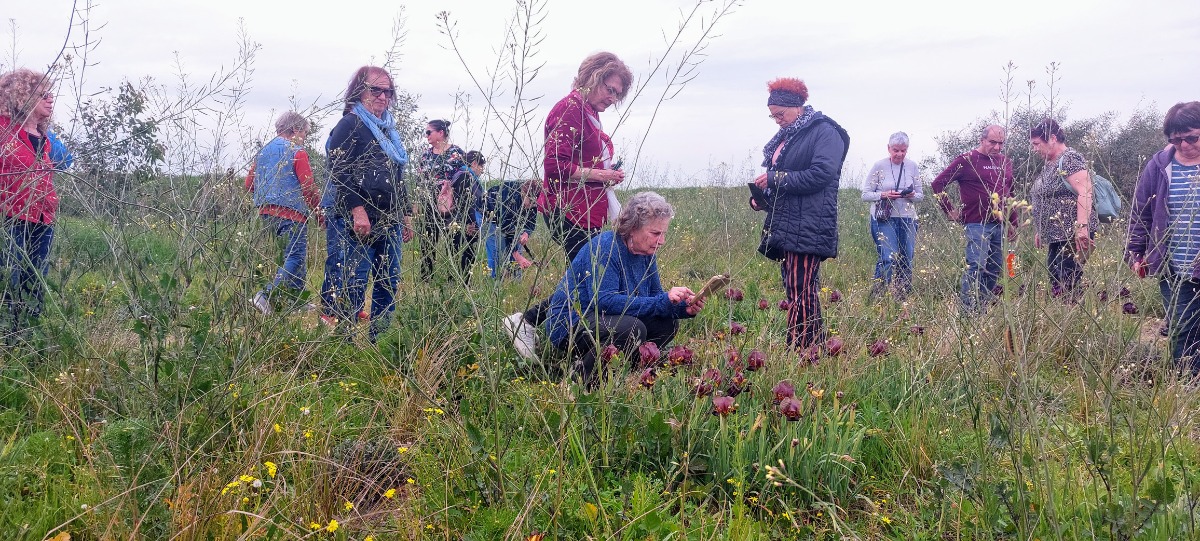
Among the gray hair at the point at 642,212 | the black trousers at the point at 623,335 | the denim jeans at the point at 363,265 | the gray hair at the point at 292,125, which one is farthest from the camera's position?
the denim jeans at the point at 363,265

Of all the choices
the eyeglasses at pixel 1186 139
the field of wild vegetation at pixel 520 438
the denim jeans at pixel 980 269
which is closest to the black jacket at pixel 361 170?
the field of wild vegetation at pixel 520 438

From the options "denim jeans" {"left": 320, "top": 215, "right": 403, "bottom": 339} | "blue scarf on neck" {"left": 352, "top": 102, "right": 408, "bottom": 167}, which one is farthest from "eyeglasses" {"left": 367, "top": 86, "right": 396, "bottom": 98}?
"denim jeans" {"left": 320, "top": 215, "right": 403, "bottom": 339}

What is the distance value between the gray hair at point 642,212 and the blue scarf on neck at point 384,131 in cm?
113

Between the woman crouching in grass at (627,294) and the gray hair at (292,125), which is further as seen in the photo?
the woman crouching in grass at (627,294)

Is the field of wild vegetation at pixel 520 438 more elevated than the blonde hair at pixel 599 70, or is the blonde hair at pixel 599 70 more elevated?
the blonde hair at pixel 599 70

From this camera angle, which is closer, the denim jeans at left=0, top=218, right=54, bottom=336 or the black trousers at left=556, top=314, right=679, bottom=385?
the denim jeans at left=0, top=218, right=54, bottom=336

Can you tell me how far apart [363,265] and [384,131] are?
702mm

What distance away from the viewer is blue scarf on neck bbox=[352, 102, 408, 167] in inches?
158

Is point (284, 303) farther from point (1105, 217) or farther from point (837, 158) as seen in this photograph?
point (1105, 217)

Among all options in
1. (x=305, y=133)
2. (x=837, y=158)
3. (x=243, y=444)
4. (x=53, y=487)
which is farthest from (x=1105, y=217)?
(x=53, y=487)

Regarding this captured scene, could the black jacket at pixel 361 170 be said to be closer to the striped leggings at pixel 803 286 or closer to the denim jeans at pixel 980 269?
the striped leggings at pixel 803 286

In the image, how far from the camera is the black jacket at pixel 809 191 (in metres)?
4.14

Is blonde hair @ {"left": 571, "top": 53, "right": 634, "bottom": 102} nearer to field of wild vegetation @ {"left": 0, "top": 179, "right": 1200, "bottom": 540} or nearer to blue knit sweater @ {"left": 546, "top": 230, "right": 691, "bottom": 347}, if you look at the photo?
blue knit sweater @ {"left": 546, "top": 230, "right": 691, "bottom": 347}

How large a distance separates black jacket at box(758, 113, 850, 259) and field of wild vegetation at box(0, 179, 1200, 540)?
955 mm
